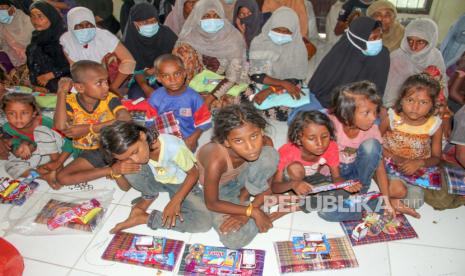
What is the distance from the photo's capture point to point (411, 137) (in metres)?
2.45

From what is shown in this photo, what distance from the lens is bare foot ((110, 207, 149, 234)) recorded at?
2.27 metres

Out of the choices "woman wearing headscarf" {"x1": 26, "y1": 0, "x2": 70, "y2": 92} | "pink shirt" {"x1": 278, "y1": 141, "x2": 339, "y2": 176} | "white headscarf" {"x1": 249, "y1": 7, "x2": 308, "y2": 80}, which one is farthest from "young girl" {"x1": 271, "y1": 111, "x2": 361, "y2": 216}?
"woman wearing headscarf" {"x1": 26, "y1": 0, "x2": 70, "y2": 92}

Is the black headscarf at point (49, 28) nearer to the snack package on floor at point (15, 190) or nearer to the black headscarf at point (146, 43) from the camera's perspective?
the black headscarf at point (146, 43)

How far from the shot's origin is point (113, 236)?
2266 millimetres

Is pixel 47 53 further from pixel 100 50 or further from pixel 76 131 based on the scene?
pixel 76 131

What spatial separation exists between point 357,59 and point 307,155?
1.26 meters

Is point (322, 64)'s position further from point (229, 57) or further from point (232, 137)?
point (232, 137)

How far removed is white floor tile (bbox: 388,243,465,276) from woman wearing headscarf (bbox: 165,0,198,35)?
10.1 ft

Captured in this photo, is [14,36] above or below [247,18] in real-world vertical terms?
below

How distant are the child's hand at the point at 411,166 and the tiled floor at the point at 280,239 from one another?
29cm

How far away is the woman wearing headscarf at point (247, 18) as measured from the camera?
371 centimetres

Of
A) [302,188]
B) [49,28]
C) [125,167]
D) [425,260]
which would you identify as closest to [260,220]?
[302,188]

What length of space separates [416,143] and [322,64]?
113 cm

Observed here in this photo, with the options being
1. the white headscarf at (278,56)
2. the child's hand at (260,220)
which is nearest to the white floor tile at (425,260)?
the child's hand at (260,220)
